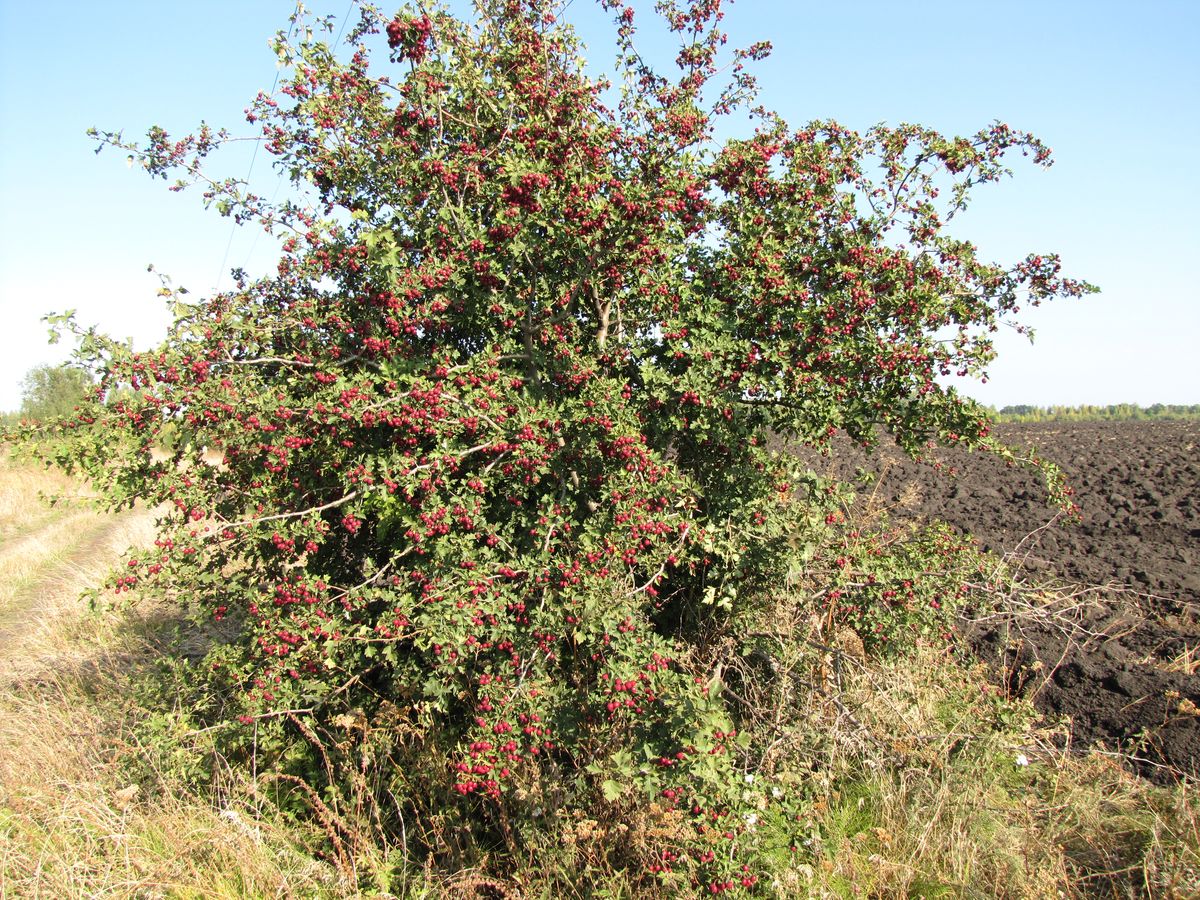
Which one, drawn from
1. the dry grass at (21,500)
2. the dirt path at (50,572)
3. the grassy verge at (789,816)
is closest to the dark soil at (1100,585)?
the grassy verge at (789,816)

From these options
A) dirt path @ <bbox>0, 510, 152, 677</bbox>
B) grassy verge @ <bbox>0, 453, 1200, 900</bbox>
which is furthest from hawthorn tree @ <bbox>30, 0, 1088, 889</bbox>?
dirt path @ <bbox>0, 510, 152, 677</bbox>

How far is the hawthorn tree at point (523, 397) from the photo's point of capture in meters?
3.66

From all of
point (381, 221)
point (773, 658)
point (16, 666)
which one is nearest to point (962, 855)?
point (773, 658)

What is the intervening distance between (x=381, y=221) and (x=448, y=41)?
3.81ft

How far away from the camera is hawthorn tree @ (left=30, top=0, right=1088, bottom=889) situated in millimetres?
3658

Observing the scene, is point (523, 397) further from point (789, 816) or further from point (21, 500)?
point (21, 500)

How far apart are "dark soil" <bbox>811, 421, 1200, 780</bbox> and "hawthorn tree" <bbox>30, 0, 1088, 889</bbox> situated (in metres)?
1.55

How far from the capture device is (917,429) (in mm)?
4258

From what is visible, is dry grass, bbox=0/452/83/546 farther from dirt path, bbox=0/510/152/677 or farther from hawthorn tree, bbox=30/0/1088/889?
hawthorn tree, bbox=30/0/1088/889

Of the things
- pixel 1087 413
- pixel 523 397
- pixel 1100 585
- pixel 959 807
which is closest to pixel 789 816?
pixel 959 807

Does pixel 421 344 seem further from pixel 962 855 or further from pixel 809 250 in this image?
pixel 962 855

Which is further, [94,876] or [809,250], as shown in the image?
[809,250]

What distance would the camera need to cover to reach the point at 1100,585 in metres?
7.04

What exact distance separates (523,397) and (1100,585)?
6.18 m
